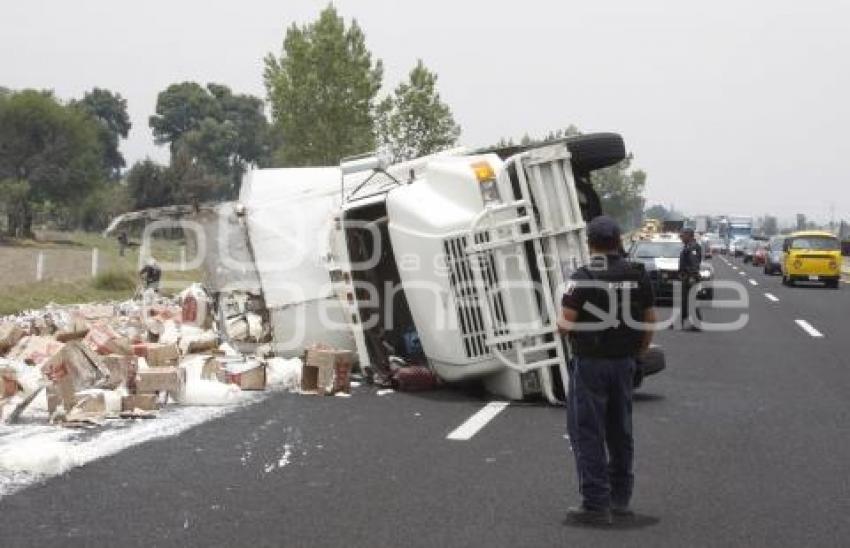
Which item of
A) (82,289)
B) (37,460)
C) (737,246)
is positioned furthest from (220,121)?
(37,460)

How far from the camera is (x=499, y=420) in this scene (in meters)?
9.03

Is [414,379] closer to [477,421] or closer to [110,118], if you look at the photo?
[477,421]

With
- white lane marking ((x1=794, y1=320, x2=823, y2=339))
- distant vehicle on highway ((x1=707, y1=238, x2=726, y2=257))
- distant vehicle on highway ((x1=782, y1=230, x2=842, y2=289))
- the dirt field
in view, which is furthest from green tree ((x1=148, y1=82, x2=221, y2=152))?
white lane marking ((x1=794, y1=320, x2=823, y2=339))

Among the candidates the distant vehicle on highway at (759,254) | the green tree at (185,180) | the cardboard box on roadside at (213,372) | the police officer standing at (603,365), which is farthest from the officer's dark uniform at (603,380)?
the green tree at (185,180)

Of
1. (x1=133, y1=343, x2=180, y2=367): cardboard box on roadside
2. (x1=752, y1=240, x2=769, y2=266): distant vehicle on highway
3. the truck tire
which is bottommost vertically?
(x1=133, y1=343, x2=180, y2=367): cardboard box on roadside

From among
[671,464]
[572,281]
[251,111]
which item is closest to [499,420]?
[671,464]

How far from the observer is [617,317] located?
19.0 ft

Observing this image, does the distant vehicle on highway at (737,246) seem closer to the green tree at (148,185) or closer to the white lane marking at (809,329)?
the green tree at (148,185)

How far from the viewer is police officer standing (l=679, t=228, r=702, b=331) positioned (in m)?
19.0

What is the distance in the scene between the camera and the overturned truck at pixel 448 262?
957 cm

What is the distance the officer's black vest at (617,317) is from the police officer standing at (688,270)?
43.7 feet

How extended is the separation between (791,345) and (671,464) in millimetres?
9867

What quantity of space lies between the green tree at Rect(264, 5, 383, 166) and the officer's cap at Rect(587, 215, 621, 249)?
37.8 meters

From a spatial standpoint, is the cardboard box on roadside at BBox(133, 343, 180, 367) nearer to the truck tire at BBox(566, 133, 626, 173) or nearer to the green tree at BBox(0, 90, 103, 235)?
the truck tire at BBox(566, 133, 626, 173)
